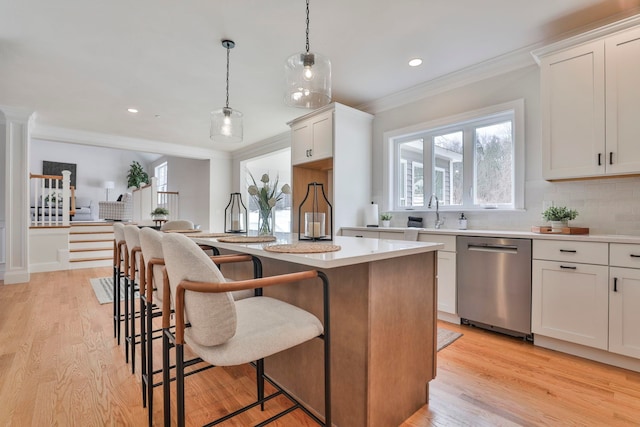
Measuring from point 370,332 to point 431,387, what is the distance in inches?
35.2

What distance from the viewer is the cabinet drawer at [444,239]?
112 inches

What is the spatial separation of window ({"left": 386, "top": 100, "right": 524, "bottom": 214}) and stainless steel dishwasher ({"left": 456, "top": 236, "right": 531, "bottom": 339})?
0.65 meters

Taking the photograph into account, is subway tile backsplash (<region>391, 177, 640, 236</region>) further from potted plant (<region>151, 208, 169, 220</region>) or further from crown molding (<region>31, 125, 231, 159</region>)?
potted plant (<region>151, 208, 169, 220</region>)

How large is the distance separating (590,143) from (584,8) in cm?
101

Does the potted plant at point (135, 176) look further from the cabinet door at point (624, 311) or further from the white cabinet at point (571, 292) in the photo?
the cabinet door at point (624, 311)

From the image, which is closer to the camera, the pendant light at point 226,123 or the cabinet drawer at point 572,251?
the cabinet drawer at point 572,251

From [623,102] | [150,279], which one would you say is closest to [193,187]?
[150,279]

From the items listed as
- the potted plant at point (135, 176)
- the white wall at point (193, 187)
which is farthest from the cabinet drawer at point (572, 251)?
the potted plant at point (135, 176)

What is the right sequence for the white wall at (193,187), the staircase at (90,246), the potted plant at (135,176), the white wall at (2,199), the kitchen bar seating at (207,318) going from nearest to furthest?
1. the kitchen bar seating at (207,318)
2. the white wall at (2,199)
3. the staircase at (90,246)
4. the white wall at (193,187)
5. the potted plant at (135,176)

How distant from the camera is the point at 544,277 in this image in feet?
7.64

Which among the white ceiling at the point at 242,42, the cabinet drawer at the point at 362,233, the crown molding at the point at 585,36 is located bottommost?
the cabinet drawer at the point at 362,233

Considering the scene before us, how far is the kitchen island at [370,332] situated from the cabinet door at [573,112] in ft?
5.31

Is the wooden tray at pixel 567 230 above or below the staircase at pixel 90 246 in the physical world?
above

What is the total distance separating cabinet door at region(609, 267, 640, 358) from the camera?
6.49 ft
